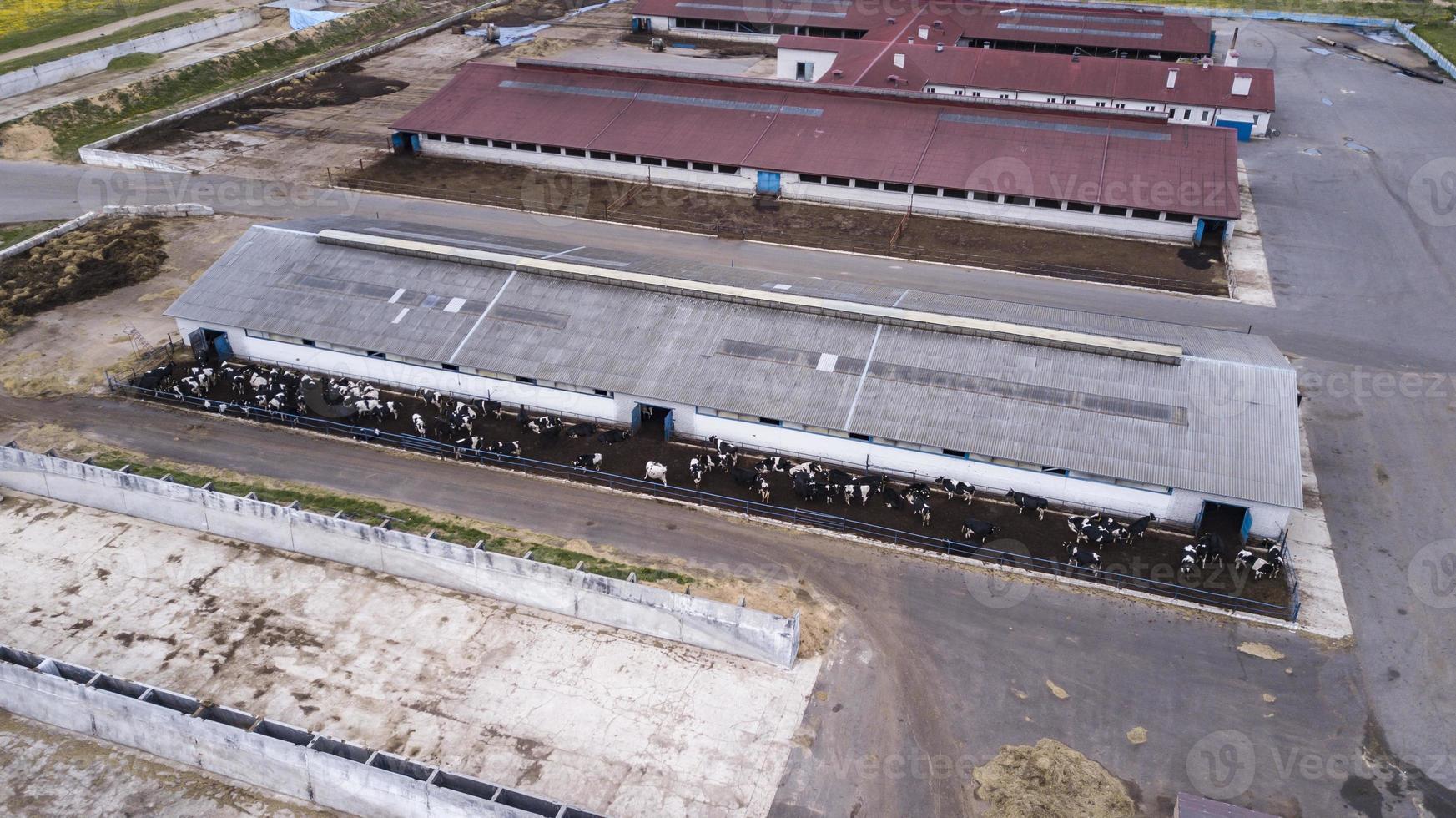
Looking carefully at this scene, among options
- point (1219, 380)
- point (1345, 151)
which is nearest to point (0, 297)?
point (1219, 380)

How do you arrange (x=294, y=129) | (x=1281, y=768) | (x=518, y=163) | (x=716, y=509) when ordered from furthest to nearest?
(x=294, y=129), (x=518, y=163), (x=716, y=509), (x=1281, y=768)

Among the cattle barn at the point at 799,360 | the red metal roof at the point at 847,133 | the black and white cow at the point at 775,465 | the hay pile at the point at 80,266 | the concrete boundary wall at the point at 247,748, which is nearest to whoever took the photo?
the concrete boundary wall at the point at 247,748

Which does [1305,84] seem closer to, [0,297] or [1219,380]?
[1219,380]

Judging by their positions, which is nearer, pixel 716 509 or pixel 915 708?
pixel 915 708

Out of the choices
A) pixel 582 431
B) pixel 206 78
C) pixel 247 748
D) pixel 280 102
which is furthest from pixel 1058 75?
pixel 247 748

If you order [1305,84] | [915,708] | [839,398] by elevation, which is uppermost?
[1305,84]

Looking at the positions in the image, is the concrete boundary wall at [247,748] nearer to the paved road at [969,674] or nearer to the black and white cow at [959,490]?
the paved road at [969,674]

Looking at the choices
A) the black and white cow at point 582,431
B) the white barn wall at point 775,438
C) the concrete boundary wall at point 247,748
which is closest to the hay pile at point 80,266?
the white barn wall at point 775,438
